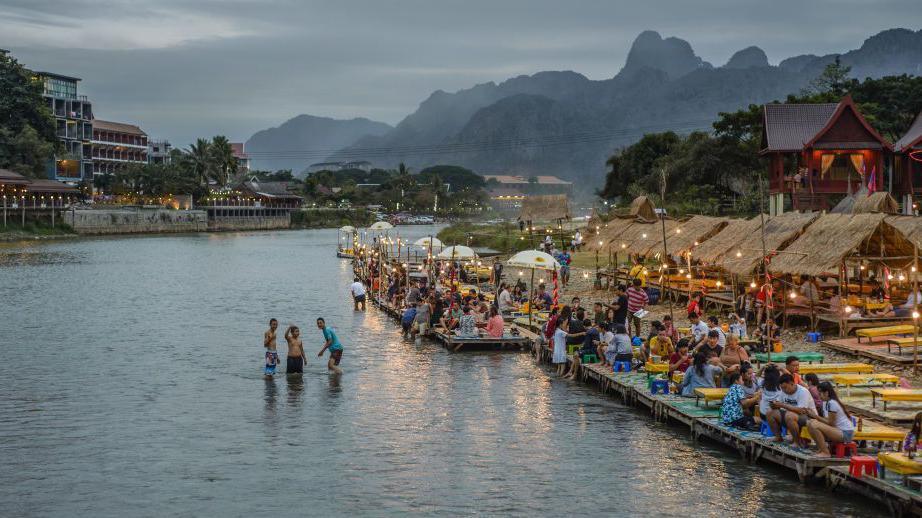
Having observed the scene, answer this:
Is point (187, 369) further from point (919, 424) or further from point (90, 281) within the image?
point (90, 281)

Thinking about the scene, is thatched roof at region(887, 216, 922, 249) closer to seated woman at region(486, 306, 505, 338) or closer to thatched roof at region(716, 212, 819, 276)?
thatched roof at region(716, 212, 819, 276)

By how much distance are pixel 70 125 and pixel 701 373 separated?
474 ft

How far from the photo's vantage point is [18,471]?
17.5 meters

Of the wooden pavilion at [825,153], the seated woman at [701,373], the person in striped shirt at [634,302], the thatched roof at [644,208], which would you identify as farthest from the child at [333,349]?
the wooden pavilion at [825,153]

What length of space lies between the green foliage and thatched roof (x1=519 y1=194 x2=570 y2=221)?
67.2 meters

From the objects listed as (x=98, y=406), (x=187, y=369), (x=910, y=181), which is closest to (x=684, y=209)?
(x=910, y=181)

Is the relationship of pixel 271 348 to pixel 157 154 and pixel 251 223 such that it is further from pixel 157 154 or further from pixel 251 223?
pixel 157 154

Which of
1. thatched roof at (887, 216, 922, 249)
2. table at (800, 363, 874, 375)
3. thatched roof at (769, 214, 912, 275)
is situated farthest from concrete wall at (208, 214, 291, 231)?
table at (800, 363, 874, 375)

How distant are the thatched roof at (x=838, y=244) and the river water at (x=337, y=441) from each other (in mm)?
7485

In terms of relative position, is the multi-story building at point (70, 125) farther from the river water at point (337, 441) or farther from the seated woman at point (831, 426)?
the seated woman at point (831, 426)

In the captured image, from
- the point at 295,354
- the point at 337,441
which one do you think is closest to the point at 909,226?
the point at 337,441

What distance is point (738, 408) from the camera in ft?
55.2

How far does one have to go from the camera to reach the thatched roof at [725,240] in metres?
31.3

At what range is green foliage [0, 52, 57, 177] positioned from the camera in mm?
116875
